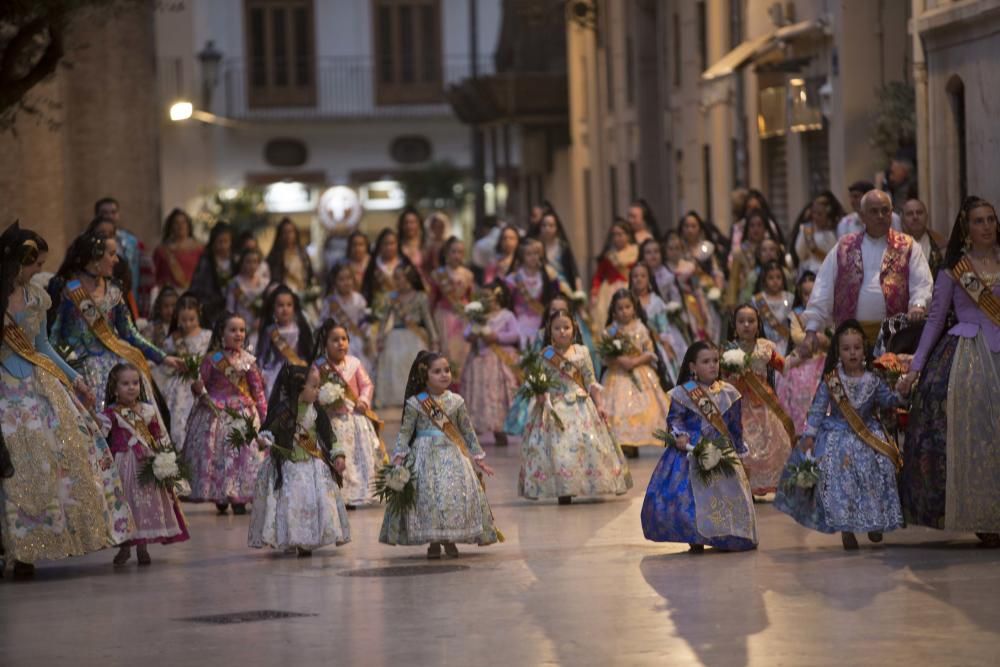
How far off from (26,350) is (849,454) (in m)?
4.39

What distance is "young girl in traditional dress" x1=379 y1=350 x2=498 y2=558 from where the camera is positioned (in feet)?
46.0

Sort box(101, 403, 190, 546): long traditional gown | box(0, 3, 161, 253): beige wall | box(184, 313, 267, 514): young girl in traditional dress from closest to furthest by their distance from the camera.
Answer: box(101, 403, 190, 546): long traditional gown
box(184, 313, 267, 514): young girl in traditional dress
box(0, 3, 161, 253): beige wall

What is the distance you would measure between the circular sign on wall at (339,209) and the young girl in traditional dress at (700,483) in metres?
24.7

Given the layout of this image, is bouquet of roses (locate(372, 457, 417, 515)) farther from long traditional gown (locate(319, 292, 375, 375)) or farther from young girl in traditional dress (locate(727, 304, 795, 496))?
long traditional gown (locate(319, 292, 375, 375))

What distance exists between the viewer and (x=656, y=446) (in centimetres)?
2058

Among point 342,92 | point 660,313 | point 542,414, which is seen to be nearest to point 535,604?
point 542,414

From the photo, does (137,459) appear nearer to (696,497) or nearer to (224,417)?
(224,417)

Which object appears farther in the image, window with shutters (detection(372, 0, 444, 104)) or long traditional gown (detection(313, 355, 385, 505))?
window with shutters (detection(372, 0, 444, 104))

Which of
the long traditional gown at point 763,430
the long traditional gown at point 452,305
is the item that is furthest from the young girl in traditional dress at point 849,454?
the long traditional gown at point 452,305

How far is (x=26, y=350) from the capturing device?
44.1ft

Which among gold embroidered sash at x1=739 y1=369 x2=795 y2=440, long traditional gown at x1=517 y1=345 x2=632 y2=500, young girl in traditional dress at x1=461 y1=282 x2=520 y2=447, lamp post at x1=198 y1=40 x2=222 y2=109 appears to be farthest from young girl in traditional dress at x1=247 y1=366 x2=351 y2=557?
lamp post at x1=198 y1=40 x2=222 y2=109

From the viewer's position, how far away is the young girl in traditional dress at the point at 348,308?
22812mm

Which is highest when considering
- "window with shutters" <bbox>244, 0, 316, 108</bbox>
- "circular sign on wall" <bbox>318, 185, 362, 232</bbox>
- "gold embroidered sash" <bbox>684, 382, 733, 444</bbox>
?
Result: "window with shutters" <bbox>244, 0, 316, 108</bbox>

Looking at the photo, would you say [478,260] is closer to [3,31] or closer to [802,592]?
[3,31]
